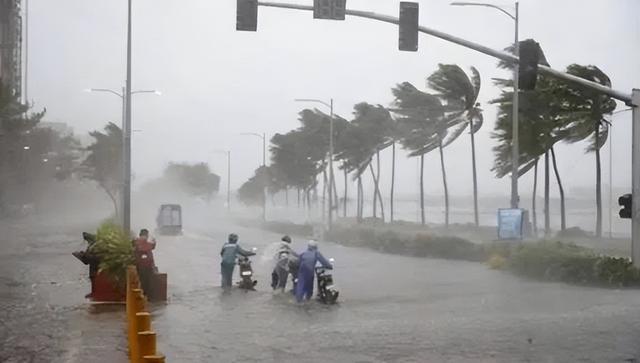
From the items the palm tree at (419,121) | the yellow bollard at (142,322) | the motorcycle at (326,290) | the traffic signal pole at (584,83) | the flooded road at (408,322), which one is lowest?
the flooded road at (408,322)

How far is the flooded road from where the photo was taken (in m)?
10.8

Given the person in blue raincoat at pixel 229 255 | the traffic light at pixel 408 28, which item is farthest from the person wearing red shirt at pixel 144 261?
the traffic light at pixel 408 28

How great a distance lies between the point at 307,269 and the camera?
16906 millimetres

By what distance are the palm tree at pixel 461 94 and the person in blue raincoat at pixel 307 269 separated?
29.0 meters

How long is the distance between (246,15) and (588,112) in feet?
79.2

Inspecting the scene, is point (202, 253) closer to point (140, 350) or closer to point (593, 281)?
point (593, 281)

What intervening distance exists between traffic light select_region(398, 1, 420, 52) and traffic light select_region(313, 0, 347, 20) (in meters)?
1.18

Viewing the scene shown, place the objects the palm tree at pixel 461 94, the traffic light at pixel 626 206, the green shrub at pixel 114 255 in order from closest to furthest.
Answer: the green shrub at pixel 114 255, the traffic light at pixel 626 206, the palm tree at pixel 461 94

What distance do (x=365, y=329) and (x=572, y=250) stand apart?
12.0 m

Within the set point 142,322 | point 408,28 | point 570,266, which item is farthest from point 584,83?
point 142,322

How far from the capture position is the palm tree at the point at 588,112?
31094 millimetres

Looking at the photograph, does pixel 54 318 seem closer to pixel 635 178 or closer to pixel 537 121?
pixel 635 178

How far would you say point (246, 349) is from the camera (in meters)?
11.1

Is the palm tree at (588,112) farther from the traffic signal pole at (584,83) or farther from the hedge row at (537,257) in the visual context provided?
the traffic signal pole at (584,83)
